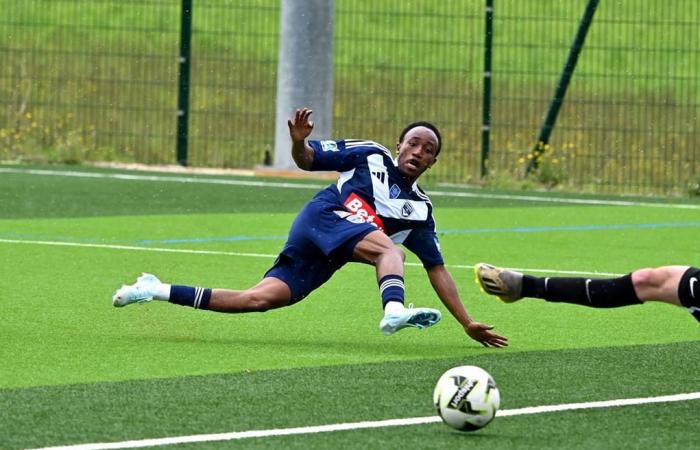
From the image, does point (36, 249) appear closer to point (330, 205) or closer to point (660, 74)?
point (330, 205)

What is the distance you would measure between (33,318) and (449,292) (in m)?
2.56

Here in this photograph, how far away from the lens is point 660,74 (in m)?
24.0

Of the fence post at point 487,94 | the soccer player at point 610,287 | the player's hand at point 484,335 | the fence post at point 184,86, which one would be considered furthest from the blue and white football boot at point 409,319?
the fence post at point 184,86

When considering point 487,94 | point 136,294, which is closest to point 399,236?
point 136,294

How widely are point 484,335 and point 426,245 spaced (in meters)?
0.62

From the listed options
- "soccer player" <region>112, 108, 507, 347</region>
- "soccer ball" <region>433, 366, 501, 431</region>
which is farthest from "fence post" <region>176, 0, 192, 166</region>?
"soccer ball" <region>433, 366, 501, 431</region>

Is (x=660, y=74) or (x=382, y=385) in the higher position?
Answer: (x=660, y=74)

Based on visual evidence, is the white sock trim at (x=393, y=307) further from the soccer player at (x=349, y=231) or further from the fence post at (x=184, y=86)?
the fence post at (x=184, y=86)

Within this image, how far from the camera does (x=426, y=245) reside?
10.1m

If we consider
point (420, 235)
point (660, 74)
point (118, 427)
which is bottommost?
point (118, 427)

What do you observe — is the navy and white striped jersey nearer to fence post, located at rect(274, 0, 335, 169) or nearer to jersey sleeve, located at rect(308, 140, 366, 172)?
jersey sleeve, located at rect(308, 140, 366, 172)

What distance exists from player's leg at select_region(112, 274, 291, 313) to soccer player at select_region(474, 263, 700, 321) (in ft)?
4.76

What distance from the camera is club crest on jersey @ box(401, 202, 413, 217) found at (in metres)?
10.0

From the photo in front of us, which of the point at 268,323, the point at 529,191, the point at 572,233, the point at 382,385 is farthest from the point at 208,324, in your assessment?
the point at 529,191
